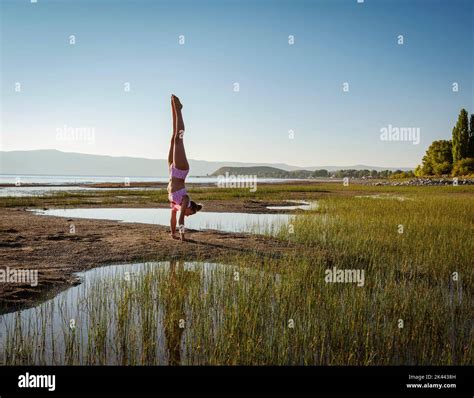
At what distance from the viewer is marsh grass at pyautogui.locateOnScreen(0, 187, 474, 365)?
467 centimetres

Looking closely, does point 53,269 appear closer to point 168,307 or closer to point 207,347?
point 168,307

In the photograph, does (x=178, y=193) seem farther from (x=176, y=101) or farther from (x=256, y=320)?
(x=256, y=320)

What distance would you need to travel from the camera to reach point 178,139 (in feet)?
36.2

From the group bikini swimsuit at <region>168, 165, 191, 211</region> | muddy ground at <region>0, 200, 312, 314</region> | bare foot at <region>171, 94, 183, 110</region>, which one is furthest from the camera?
bikini swimsuit at <region>168, 165, 191, 211</region>

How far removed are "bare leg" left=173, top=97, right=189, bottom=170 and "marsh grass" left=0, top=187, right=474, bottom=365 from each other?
337 cm

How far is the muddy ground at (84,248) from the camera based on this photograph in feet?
24.1

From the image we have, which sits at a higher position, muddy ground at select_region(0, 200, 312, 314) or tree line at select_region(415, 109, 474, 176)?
tree line at select_region(415, 109, 474, 176)

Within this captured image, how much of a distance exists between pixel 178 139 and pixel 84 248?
14.0 ft

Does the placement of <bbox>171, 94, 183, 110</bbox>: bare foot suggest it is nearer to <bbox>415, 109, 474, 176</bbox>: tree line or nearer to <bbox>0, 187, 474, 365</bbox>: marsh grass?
<bbox>0, 187, 474, 365</bbox>: marsh grass

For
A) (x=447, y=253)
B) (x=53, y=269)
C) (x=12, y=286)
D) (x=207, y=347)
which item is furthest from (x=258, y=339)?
(x=447, y=253)

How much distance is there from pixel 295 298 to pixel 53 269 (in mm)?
5621

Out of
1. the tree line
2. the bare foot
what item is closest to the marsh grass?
the bare foot

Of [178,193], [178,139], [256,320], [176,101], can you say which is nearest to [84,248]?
[178,193]
